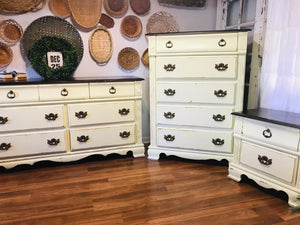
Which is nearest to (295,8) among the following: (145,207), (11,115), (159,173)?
(159,173)

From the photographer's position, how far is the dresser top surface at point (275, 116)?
160 cm

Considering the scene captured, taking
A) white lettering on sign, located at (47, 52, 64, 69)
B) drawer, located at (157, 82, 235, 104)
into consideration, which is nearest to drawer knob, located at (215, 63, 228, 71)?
drawer, located at (157, 82, 235, 104)

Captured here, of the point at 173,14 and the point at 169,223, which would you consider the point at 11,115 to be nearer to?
the point at 169,223

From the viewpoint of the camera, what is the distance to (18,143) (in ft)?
6.93

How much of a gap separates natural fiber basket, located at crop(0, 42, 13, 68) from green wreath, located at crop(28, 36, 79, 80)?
0.22m

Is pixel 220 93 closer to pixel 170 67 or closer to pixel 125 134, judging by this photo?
pixel 170 67

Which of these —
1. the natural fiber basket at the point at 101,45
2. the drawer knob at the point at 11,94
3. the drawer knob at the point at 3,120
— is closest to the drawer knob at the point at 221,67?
the natural fiber basket at the point at 101,45

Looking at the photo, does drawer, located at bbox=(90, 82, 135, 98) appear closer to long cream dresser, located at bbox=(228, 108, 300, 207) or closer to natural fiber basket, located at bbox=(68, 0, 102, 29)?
natural fiber basket, located at bbox=(68, 0, 102, 29)

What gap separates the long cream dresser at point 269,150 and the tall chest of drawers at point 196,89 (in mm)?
248

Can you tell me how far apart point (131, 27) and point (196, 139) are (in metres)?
1.43

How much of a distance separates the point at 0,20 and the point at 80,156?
5.00 feet

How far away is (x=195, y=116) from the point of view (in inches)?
87.6

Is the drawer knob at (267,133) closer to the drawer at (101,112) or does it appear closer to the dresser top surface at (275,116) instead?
the dresser top surface at (275,116)

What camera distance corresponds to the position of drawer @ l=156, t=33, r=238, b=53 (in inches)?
80.0
